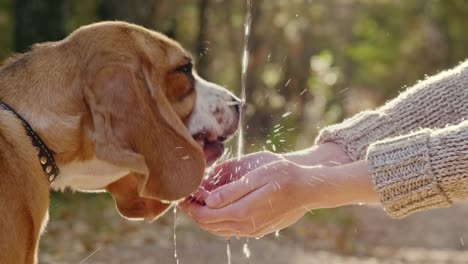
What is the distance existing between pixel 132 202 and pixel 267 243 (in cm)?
476

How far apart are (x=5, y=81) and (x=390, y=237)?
7471 millimetres

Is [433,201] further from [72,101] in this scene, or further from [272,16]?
[272,16]

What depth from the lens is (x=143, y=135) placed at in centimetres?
331

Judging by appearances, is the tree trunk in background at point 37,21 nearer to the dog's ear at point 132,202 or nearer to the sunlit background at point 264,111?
the sunlit background at point 264,111

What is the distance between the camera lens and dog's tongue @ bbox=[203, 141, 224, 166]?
391 centimetres

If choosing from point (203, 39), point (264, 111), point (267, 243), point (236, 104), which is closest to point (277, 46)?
point (203, 39)

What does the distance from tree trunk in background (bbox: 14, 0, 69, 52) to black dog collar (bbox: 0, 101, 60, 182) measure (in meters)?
6.02

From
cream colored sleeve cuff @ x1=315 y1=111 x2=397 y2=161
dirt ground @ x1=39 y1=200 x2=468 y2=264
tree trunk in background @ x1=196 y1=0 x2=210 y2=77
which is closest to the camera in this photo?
cream colored sleeve cuff @ x1=315 y1=111 x2=397 y2=161

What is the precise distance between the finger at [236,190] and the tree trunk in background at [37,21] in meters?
6.10

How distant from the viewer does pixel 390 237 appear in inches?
406

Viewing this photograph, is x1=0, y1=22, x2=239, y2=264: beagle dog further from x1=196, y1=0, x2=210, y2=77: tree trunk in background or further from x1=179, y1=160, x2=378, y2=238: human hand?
x1=196, y1=0, x2=210, y2=77: tree trunk in background

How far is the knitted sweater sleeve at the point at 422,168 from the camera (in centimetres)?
346

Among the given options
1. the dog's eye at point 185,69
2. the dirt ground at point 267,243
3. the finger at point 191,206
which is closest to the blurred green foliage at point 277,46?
the dirt ground at point 267,243

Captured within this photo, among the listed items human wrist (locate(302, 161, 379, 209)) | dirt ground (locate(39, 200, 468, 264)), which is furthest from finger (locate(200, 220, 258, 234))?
dirt ground (locate(39, 200, 468, 264))
